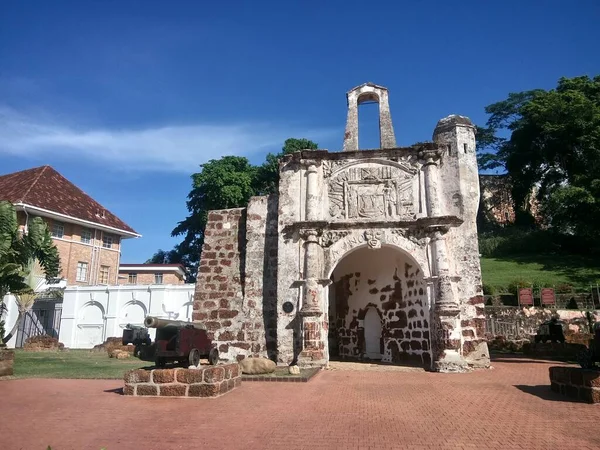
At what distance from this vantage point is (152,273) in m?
36.0

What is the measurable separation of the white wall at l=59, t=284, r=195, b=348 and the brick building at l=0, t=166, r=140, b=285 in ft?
12.6

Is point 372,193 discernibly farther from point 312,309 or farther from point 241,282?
point 241,282

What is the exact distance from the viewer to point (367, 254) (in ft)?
53.2

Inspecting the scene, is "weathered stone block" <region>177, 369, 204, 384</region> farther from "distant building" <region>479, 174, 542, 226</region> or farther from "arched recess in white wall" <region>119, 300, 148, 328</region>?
"distant building" <region>479, 174, 542, 226</region>

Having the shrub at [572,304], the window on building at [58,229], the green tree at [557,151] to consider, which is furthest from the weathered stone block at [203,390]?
the green tree at [557,151]

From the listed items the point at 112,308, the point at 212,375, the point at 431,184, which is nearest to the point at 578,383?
the point at 212,375

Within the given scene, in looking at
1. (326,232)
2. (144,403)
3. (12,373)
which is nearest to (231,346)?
(326,232)

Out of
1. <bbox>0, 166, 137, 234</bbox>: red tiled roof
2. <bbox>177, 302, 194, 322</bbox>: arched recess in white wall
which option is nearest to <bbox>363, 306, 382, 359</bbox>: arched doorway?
<bbox>177, 302, 194, 322</bbox>: arched recess in white wall

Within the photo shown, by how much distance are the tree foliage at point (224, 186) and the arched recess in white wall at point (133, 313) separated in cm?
1038

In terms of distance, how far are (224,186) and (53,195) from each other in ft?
37.9

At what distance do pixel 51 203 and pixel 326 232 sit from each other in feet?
75.3

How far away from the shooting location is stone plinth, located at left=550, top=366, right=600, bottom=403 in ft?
22.2

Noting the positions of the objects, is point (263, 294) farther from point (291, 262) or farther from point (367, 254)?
point (367, 254)

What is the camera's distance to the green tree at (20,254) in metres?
13.1
